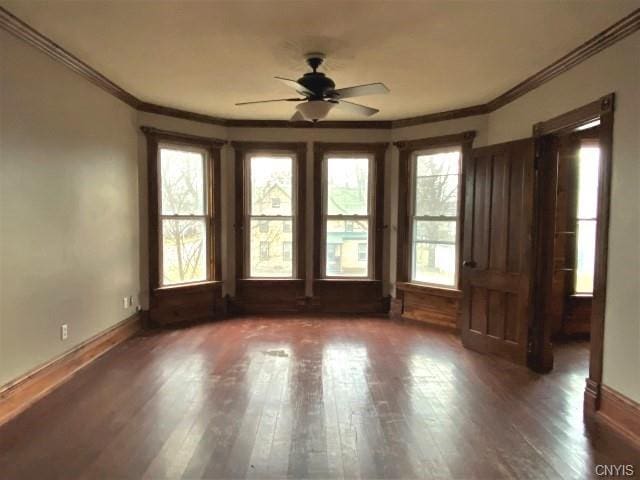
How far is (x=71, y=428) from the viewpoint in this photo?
2625 millimetres

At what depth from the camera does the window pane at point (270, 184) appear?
5.70 m

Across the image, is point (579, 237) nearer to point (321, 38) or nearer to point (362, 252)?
point (362, 252)

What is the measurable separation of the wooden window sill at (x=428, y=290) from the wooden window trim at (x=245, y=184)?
136 cm

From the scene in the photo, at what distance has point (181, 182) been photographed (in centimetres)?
522

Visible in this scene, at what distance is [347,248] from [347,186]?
A: 2.77ft

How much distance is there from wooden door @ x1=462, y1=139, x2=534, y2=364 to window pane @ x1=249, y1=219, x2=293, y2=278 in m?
2.39

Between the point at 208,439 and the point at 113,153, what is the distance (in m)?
3.05

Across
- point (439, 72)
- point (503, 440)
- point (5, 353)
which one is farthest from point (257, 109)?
point (503, 440)

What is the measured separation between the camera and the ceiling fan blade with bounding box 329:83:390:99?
3.11 meters

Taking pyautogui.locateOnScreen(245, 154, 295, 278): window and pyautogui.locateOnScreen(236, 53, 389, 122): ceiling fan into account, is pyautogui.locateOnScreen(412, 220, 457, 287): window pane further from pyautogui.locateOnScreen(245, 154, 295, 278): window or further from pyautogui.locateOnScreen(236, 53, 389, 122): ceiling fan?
pyautogui.locateOnScreen(236, 53, 389, 122): ceiling fan

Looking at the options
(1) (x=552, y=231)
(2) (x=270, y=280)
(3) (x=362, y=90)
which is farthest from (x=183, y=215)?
(1) (x=552, y=231)

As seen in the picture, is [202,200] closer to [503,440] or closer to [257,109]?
[257,109]

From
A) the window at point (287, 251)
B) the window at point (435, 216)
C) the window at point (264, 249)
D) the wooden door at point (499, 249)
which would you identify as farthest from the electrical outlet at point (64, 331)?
the window at point (435, 216)

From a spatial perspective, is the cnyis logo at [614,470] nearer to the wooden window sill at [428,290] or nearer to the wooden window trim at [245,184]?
the wooden window sill at [428,290]
